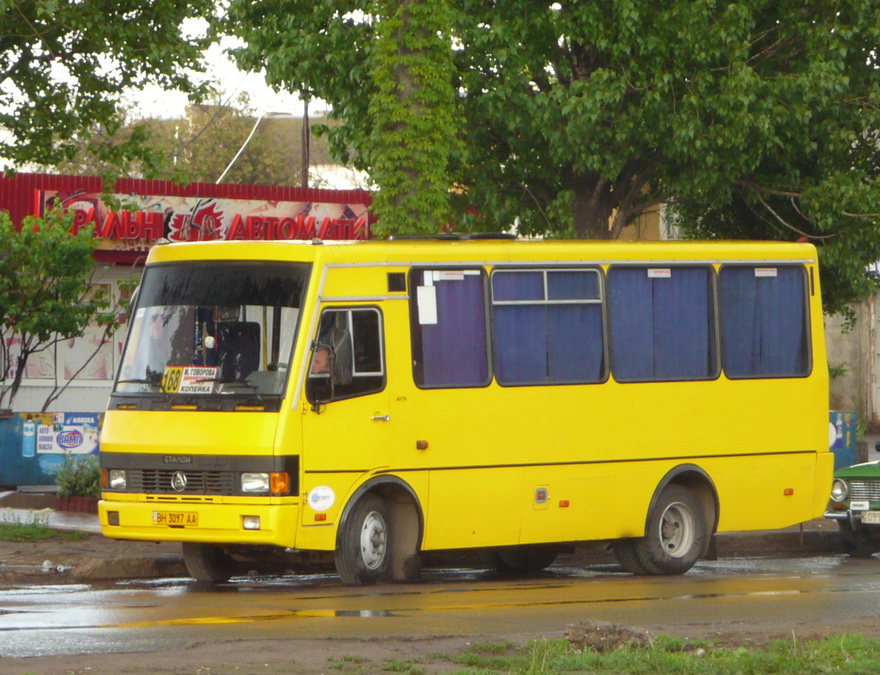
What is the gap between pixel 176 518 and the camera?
12320 mm

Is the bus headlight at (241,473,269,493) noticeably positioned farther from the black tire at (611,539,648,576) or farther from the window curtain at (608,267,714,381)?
the black tire at (611,539,648,576)

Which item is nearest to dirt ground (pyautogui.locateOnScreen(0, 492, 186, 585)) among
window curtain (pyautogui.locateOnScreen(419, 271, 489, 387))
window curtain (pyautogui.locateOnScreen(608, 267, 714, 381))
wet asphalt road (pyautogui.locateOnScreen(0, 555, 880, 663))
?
wet asphalt road (pyautogui.locateOnScreen(0, 555, 880, 663))

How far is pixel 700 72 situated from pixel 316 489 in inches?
422

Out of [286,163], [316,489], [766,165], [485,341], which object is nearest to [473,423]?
[485,341]

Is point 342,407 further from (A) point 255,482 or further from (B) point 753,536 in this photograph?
(B) point 753,536

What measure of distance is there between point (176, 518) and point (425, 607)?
2.26m

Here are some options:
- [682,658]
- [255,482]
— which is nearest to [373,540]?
[255,482]

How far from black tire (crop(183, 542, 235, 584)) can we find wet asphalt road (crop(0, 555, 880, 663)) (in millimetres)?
173

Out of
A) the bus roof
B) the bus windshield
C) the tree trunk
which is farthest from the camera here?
the tree trunk

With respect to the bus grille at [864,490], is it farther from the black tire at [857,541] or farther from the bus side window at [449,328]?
the bus side window at [449,328]

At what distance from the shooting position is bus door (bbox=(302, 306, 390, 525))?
12.3 meters

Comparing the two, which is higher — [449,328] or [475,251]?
[475,251]

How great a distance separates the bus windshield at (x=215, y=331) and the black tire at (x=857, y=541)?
7.65 metres

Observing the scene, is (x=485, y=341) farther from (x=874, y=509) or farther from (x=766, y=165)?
(x=766, y=165)
